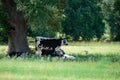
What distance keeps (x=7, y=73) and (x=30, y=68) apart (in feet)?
8.11

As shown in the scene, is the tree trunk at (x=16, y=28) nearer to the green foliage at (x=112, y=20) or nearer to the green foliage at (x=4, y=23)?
the green foliage at (x=4, y=23)

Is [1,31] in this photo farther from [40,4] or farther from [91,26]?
[91,26]

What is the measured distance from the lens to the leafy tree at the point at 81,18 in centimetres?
9509

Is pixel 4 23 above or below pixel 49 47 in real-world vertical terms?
above

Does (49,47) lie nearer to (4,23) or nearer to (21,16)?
(21,16)

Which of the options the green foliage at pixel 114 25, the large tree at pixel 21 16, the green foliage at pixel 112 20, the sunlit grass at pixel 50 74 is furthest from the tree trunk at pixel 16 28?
the green foliage at pixel 114 25

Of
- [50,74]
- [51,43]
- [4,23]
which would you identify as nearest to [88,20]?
[51,43]

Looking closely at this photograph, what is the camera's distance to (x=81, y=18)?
311 ft

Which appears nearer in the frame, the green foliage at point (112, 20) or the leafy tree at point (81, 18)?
A: the leafy tree at point (81, 18)

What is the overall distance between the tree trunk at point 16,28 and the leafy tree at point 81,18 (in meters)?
54.5

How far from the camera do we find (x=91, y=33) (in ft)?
320

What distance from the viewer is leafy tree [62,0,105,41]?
95094 millimetres

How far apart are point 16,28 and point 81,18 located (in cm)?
5632

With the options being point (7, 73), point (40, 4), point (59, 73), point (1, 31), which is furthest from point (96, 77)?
point (1, 31)
